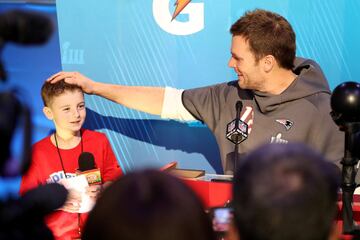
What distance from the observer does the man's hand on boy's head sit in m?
3.34

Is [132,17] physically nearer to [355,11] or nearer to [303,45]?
[303,45]

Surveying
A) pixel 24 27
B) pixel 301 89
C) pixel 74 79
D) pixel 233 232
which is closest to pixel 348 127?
pixel 233 232

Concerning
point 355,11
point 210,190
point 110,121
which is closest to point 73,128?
point 110,121

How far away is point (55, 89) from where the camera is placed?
130 inches

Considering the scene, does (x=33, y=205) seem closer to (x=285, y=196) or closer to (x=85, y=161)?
(x=285, y=196)

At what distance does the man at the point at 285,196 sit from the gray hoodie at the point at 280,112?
188 centimetres

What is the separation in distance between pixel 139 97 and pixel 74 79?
42 cm

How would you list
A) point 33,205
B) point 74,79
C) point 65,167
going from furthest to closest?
point 74,79, point 65,167, point 33,205

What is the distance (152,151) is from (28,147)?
2.72 meters

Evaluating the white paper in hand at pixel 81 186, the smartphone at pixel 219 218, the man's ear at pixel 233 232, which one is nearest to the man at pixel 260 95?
the white paper in hand at pixel 81 186

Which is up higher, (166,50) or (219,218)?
(166,50)

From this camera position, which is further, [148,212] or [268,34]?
[268,34]

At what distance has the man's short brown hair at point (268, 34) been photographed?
3.40 meters

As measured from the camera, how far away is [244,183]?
1.30 metres
